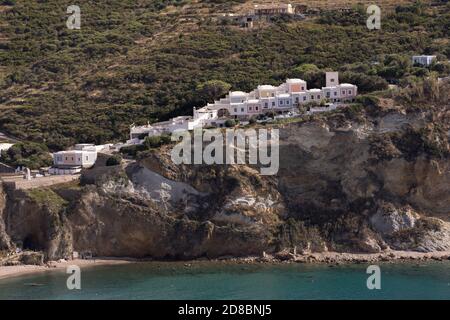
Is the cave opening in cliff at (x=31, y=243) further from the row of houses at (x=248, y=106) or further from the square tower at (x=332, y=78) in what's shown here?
the square tower at (x=332, y=78)

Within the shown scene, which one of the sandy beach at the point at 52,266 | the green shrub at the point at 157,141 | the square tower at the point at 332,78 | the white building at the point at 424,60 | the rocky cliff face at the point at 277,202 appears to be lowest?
the sandy beach at the point at 52,266

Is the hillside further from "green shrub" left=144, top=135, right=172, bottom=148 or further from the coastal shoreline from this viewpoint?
"green shrub" left=144, top=135, right=172, bottom=148

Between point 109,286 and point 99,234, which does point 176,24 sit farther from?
point 109,286

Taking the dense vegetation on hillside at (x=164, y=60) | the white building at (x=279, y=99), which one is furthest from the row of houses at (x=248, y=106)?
the dense vegetation on hillside at (x=164, y=60)

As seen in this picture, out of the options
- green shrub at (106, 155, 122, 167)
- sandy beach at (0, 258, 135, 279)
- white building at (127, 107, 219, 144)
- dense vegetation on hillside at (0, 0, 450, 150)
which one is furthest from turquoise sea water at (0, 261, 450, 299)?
dense vegetation on hillside at (0, 0, 450, 150)

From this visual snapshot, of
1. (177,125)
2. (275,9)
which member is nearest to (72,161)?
(177,125)

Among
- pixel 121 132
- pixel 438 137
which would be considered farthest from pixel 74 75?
pixel 438 137

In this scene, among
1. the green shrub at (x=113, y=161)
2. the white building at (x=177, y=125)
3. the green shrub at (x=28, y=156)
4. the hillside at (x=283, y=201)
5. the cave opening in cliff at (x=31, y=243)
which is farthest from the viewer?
the green shrub at (x=28, y=156)
